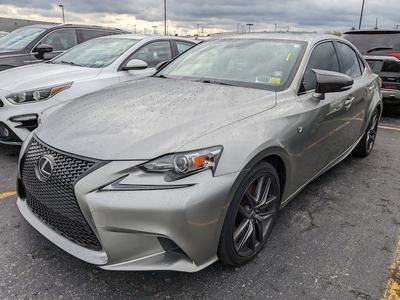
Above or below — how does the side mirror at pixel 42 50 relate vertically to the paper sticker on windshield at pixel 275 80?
below

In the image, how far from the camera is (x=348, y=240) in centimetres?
270

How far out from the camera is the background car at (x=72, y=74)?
3916 mm

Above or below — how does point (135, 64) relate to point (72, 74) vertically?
above

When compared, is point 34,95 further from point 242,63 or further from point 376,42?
point 376,42

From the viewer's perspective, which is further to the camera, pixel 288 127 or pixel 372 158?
pixel 372 158

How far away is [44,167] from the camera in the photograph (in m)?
2.07

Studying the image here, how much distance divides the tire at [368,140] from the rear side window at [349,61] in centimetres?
74

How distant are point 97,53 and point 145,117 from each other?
3399 mm

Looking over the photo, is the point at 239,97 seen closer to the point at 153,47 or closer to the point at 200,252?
the point at 200,252

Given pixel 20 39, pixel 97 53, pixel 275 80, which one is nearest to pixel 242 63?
pixel 275 80

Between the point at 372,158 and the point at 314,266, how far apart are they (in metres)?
2.91

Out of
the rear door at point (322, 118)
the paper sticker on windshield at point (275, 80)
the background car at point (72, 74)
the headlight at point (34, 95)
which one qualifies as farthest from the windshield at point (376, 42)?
the headlight at point (34, 95)

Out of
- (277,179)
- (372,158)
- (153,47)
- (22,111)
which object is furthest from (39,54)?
(372,158)

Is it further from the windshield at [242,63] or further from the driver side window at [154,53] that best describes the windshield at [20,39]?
the windshield at [242,63]
